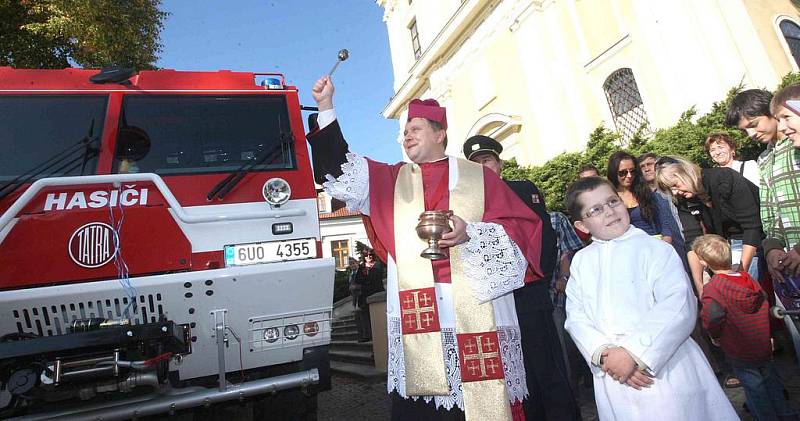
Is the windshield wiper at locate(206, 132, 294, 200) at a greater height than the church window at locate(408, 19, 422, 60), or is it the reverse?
the church window at locate(408, 19, 422, 60)

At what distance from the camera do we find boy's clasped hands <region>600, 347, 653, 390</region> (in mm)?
1627

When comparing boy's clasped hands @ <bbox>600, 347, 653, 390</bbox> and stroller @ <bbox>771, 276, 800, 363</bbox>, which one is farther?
stroller @ <bbox>771, 276, 800, 363</bbox>

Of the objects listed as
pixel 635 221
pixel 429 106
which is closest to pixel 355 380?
pixel 635 221

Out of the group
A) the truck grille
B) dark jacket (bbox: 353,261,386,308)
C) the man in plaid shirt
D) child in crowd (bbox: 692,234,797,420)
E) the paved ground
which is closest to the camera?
the man in plaid shirt

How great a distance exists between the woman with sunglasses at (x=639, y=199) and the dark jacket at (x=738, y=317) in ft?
2.08

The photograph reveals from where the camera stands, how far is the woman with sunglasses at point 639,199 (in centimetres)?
356

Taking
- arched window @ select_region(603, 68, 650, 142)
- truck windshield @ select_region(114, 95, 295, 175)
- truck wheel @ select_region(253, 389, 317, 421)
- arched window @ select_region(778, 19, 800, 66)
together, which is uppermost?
arched window @ select_region(778, 19, 800, 66)

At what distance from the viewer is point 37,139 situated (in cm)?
298

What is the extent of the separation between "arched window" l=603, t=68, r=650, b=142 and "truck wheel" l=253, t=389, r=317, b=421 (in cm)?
1220

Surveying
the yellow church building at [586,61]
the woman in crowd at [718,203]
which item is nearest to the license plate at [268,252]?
the woman in crowd at [718,203]

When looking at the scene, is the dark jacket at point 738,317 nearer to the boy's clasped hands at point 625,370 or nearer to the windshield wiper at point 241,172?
the boy's clasped hands at point 625,370

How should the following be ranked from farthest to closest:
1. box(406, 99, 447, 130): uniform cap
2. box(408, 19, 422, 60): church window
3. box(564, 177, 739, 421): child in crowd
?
box(408, 19, 422, 60): church window → box(406, 99, 447, 130): uniform cap → box(564, 177, 739, 421): child in crowd

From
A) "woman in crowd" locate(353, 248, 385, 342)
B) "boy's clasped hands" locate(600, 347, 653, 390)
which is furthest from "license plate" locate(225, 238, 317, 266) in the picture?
"woman in crowd" locate(353, 248, 385, 342)

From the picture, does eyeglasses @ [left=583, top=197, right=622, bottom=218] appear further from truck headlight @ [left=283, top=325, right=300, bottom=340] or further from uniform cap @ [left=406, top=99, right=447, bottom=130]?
truck headlight @ [left=283, top=325, right=300, bottom=340]
